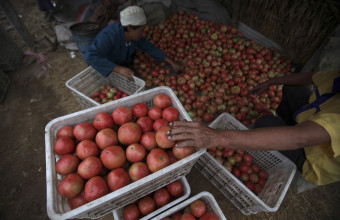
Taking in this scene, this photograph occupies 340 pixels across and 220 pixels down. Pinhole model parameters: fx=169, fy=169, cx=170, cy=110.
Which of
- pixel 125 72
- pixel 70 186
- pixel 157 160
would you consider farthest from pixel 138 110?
pixel 125 72

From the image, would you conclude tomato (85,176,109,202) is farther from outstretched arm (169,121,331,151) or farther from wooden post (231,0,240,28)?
wooden post (231,0,240,28)

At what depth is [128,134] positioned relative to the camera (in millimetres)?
1319

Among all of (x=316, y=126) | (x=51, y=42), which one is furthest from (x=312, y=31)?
(x=51, y=42)

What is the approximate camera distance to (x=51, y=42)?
182 inches

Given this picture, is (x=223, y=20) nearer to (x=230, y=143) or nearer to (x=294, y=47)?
(x=294, y=47)

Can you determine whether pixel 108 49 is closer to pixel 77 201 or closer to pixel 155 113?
pixel 155 113

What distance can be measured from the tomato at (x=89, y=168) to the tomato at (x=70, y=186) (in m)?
0.05

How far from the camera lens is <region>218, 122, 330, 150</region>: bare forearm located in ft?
3.77

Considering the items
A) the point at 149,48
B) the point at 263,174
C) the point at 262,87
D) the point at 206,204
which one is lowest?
the point at 263,174

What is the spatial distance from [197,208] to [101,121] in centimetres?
119

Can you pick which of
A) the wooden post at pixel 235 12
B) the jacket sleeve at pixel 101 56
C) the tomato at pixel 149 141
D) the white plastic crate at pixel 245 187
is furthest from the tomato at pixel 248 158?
the wooden post at pixel 235 12

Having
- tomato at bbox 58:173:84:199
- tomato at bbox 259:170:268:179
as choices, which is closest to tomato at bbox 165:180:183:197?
tomato at bbox 58:173:84:199

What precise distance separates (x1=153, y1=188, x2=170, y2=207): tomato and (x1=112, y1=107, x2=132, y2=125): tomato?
859mm

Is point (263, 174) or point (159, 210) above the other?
point (159, 210)
